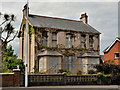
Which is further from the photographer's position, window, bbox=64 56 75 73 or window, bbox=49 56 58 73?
window, bbox=64 56 75 73

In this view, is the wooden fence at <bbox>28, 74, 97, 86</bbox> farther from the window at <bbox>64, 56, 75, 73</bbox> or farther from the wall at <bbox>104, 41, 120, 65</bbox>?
the wall at <bbox>104, 41, 120, 65</bbox>

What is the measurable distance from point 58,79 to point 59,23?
1475 centimetres

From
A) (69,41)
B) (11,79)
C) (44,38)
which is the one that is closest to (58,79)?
(11,79)

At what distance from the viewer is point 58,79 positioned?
62.8ft

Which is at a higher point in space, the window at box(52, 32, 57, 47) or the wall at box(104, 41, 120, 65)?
the window at box(52, 32, 57, 47)

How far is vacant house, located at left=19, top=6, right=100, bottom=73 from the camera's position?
28203mm

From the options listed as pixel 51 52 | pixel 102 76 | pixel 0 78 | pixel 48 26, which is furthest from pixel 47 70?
pixel 0 78

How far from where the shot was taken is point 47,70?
27.0m

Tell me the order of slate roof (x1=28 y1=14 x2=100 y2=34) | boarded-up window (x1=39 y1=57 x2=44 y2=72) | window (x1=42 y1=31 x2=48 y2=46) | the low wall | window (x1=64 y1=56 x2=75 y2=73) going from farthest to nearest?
1. slate roof (x1=28 y1=14 x2=100 y2=34)
2. window (x1=64 y1=56 x2=75 y2=73)
3. window (x1=42 y1=31 x2=48 y2=46)
4. boarded-up window (x1=39 y1=57 x2=44 y2=72)
5. the low wall

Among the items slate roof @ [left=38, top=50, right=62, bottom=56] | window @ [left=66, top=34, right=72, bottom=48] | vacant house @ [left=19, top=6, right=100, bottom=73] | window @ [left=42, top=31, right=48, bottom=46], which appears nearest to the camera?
slate roof @ [left=38, top=50, right=62, bottom=56]

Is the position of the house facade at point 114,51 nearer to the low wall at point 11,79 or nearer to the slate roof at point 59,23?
the slate roof at point 59,23

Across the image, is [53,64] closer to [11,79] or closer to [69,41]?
[69,41]

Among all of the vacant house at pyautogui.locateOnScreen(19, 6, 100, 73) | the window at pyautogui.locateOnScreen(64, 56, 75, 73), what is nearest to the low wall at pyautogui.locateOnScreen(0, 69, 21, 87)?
the vacant house at pyautogui.locateOnScreen(19, 6, 100, 73)

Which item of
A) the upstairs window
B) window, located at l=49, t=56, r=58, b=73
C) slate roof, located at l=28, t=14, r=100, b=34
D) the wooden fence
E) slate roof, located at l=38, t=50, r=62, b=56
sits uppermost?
slate roof, located at l=28, t=14, r=100, b=34
